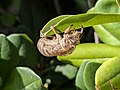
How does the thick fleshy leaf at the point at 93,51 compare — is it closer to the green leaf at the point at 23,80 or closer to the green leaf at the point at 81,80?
the green leaf at the point at 81,80

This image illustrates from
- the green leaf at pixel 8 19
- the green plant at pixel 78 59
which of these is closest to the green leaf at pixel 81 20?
the green plant at pixel 78 59

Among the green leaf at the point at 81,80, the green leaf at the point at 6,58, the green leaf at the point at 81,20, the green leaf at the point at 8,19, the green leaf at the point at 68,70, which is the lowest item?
the green leaf at the point at 68,70

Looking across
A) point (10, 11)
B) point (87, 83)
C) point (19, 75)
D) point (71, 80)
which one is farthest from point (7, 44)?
point (10, 11)

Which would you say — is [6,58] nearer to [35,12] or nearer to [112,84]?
[112,84]


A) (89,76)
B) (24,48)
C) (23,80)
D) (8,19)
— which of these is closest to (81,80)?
(89,76)

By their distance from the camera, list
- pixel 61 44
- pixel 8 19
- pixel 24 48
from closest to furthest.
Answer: pixel 61 44, pixel 24 48, pixel 8 19

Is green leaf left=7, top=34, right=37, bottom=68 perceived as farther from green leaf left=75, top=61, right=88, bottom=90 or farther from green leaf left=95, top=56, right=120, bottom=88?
green leaf left=95, top=56, right=120, bottom=88

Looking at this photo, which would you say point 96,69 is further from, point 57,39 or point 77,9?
point 77,9
